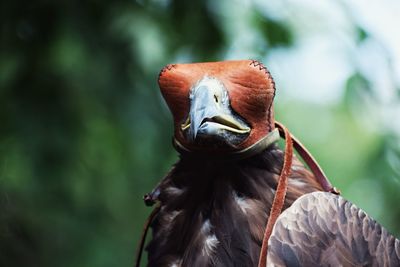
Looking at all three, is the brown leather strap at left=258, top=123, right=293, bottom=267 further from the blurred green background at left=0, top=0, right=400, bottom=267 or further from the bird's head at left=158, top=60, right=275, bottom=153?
the blurred green background at left=0, top=0, right=400, bottom=267

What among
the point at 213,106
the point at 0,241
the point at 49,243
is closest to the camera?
the point at 213,106

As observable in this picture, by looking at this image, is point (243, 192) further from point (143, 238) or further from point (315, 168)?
point (143, 238)

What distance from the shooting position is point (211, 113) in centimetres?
183

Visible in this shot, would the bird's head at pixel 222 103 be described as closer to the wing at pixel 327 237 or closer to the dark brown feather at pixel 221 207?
the dark brown feather at pixel 221 207

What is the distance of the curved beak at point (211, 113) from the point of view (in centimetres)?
182

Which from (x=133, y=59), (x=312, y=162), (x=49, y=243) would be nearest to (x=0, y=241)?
(x=49, y=243)

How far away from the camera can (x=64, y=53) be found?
3.10m

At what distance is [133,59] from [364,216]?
4.80ft

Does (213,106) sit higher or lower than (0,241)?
higher

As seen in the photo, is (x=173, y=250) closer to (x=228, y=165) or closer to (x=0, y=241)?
(x=228, y=165)

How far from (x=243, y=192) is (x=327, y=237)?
0.74 ft

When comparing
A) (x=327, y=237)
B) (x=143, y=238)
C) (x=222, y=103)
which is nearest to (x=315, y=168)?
(x=327, y=237)

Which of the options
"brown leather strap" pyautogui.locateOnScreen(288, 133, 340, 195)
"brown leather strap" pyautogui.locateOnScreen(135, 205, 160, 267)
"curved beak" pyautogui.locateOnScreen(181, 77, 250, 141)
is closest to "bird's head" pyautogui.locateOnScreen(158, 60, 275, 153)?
"curved beak" pyautogui.locateOnScreen(181, 77, 250, 141)

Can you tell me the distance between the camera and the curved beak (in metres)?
1.82
